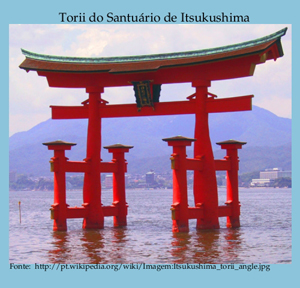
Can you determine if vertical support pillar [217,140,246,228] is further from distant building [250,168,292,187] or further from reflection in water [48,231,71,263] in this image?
distant building [250,168,292,187]

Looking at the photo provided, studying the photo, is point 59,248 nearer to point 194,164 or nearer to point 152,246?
point 152,246

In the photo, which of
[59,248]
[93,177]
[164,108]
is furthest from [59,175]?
[164,108]

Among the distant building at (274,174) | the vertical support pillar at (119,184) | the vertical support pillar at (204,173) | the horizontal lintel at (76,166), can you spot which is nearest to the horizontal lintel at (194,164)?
the vertical support pillar at (204,173)

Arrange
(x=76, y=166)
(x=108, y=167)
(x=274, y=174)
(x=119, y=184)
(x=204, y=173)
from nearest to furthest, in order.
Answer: (x=204, y=173), (x=76, y=166), (x=108, y=167), (x=119, y=184), (x=274, y=174)

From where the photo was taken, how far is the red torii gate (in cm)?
2145

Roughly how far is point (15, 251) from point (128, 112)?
7.28 meters

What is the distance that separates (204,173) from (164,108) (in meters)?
2.99

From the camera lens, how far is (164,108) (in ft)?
76.4

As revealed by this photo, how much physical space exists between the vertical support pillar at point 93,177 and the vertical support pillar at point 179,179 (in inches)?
152

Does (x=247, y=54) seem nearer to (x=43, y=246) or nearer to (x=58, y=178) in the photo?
(x=58, y=178)

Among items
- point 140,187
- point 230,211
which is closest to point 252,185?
point 140,187

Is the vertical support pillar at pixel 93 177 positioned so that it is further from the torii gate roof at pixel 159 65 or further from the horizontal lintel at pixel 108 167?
the torii gate roof at pixel 159 65

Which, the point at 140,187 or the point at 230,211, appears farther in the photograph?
the point at 140,187

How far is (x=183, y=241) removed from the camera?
19.8 meters
